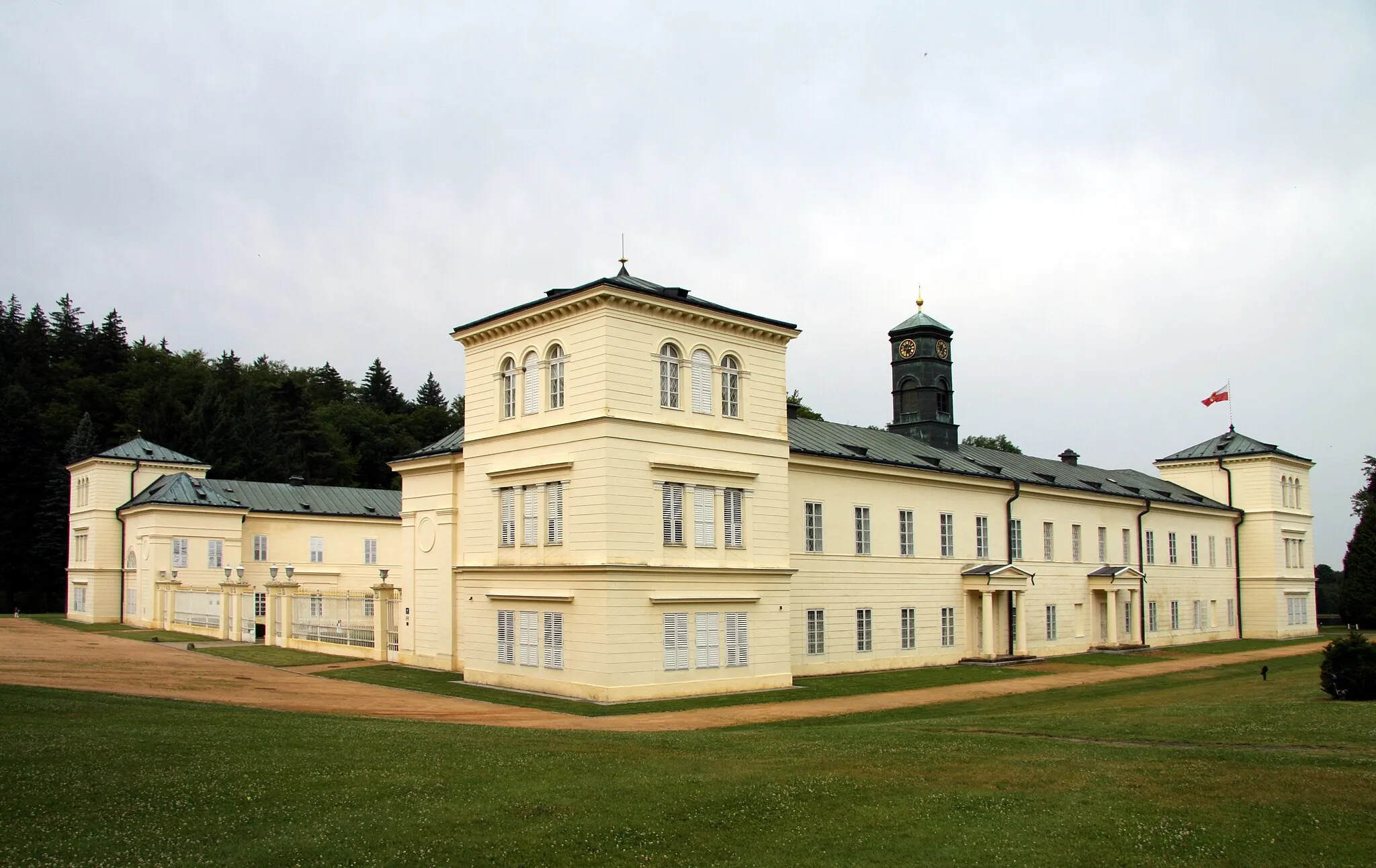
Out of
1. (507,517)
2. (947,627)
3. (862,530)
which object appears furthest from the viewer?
(947,627)

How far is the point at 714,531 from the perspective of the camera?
2978 centimetres

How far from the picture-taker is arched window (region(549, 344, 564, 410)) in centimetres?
2917

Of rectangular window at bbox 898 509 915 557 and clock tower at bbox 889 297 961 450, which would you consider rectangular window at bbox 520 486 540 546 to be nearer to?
rectangular window at bbox 898 509 915 557

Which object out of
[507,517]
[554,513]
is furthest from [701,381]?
[507,517]

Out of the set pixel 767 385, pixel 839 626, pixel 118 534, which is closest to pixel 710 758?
pixel 767 385

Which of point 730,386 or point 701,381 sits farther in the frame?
point 730,386

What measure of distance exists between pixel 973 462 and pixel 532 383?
22036mm

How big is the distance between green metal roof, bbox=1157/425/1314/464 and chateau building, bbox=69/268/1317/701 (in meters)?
0.26

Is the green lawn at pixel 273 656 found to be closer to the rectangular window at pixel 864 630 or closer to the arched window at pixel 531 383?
the arched window at pixel 531 383

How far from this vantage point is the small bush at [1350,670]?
884 inches

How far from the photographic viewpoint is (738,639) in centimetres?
2956

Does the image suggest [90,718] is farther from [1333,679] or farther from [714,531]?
[1333,679]

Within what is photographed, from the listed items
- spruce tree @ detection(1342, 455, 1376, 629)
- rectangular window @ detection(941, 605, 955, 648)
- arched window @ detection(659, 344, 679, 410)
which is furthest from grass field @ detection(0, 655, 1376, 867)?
spruce tree @ detection(1342, 455, 1376, 629)

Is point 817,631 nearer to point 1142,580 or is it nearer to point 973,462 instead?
point 973,462
